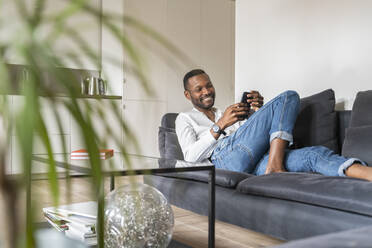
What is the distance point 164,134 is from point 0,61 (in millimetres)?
2430

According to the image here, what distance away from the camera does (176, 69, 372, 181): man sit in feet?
6.66

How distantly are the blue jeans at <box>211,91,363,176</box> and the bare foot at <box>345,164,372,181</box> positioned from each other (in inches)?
11.0

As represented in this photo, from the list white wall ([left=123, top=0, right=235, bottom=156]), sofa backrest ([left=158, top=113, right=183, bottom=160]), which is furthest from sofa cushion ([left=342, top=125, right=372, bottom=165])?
white wall ([left=123, top=0, right=235, bottom=156])

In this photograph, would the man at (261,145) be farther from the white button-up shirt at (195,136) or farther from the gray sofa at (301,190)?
the gray sofa at (301,190)

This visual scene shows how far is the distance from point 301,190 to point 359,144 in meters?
0.58

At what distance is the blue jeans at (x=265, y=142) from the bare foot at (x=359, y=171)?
0.91ft

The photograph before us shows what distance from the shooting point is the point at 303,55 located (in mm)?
2900

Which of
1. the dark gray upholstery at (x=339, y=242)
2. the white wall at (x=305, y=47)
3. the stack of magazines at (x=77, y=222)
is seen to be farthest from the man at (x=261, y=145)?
the dark gray upholstery at (x=339, y=242)

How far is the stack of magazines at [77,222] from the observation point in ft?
4.32

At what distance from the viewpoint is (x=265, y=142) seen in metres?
2.20

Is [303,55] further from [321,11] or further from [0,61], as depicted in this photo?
[0,61]

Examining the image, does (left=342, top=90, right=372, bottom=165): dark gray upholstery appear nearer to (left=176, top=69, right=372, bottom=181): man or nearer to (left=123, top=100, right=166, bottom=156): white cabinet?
(left=176, top=69, right=372, bottom=181): man

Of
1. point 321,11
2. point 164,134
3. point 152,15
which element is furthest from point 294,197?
point 152,15

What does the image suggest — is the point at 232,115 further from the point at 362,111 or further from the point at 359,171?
the point at 359,171
